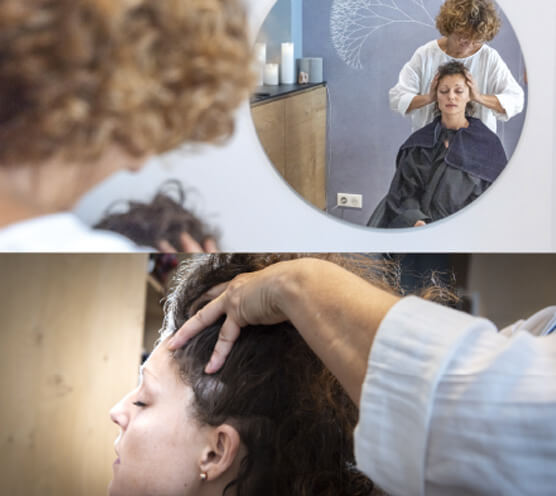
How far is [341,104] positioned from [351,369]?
1650 millimetres

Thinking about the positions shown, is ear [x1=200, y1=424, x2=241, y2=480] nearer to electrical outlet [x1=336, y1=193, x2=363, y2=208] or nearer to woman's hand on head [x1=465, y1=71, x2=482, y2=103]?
electrical outlet [x1=336, y1=193, x2=363, y2=208]

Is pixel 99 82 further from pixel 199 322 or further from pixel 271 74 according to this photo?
pixel 271 74

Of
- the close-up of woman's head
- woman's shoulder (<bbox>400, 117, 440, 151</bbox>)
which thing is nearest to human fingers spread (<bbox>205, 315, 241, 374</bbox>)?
woman's shoulder (<bbox>400, 117, 440, 151</bbox>)

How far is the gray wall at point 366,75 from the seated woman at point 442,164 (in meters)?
0.05

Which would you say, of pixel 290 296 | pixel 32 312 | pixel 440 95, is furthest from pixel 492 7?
pixel 32 312

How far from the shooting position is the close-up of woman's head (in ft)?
7.50

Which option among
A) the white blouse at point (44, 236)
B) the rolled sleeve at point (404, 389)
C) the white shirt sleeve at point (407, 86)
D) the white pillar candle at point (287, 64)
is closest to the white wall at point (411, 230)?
the white pillar candle at point (287, 64)

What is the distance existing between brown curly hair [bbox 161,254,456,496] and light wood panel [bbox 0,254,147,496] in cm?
9

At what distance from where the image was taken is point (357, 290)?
0.81 meters

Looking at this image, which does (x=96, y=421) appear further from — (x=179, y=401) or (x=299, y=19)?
(x=299, y=19)

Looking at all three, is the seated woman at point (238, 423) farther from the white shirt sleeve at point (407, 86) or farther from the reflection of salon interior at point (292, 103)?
the white shirt sleeve at point (407, 86)

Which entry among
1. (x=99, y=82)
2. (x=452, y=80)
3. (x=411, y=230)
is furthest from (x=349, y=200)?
(x=99, y=82)

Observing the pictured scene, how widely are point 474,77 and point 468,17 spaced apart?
8.5 inches

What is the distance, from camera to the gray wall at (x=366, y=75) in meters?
2.22
